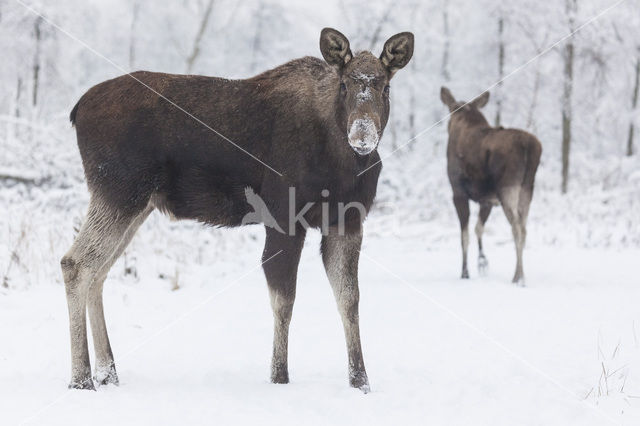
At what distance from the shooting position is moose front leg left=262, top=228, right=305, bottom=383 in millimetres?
4199

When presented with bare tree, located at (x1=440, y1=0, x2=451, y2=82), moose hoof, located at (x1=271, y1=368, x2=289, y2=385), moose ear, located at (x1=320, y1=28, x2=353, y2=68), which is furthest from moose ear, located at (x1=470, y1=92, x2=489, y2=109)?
bare tree, located at (x1=440, y1=0, x2=451, y2=82)

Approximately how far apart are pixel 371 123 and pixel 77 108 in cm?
224

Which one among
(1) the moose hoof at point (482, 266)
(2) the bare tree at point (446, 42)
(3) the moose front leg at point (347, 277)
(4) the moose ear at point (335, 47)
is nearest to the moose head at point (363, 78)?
(4) the moose ear at point (335, 47)

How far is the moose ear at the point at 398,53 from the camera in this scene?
4.26 m

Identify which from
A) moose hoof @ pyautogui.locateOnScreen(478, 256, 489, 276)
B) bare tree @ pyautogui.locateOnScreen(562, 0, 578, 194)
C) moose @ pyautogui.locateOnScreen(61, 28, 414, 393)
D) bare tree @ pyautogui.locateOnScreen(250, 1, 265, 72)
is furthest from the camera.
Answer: bare tree @ pyautogui.locateOnScreen(250, 1, 265, 72)

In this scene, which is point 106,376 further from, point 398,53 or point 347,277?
point 398,53

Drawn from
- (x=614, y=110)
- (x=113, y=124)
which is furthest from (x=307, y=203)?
(x=614, y=110)

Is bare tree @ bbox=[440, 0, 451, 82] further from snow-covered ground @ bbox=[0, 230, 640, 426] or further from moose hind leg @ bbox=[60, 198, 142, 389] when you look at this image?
moose hind leg @ bbox=[60, 198, 142, 389]

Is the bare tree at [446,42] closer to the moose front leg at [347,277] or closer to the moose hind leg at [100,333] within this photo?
the moose front leg at [347,277]

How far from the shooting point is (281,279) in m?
4.24

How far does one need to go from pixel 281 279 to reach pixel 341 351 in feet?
4.85

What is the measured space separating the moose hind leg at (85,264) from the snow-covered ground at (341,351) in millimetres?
221

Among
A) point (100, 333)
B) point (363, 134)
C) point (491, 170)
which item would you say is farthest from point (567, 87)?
point (100, 333)

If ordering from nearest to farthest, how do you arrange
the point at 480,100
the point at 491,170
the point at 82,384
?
the point at 82,384 < the point at 491,170 < the point at 480,100
